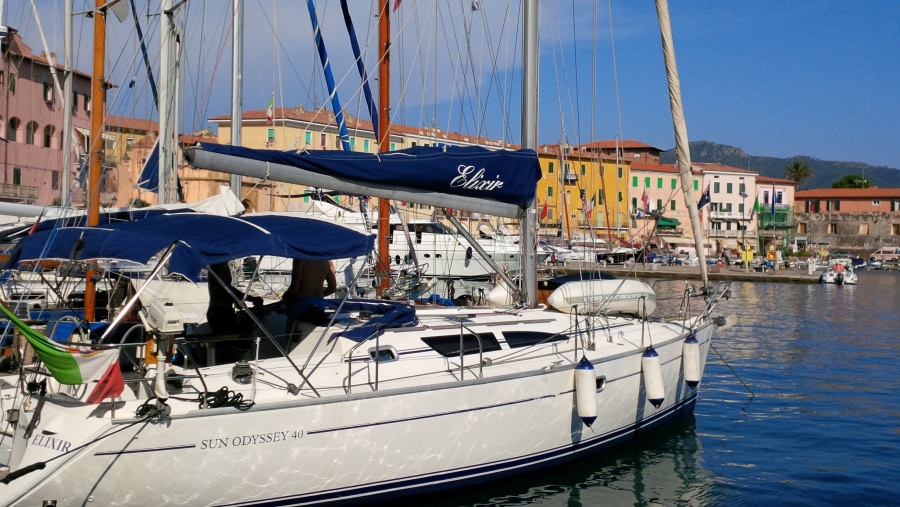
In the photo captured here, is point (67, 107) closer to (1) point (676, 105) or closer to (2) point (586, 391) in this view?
(1) point (676, 105)

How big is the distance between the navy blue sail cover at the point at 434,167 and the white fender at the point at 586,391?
7.61ft

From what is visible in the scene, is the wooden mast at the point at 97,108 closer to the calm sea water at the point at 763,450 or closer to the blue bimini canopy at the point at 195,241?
the blue bimini canopy at the point at 195,241

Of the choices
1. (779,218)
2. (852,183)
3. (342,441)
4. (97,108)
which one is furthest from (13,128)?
(852,183)

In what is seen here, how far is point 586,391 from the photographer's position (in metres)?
9.20

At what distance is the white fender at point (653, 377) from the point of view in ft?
33.4

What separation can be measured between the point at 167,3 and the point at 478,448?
9966mm

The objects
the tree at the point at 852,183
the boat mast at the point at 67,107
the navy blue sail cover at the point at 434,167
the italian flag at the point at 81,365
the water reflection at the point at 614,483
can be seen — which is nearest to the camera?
the italian flag at the point at 81,365

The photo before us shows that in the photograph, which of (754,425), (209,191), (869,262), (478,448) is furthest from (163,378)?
(869,262)

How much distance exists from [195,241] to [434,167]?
3.07 metres

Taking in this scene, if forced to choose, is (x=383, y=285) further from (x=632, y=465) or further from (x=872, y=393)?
(x=872, y=393)

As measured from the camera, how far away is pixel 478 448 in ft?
28.8

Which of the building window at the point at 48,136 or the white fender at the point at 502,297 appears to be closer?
the white fender at the point at 502,297

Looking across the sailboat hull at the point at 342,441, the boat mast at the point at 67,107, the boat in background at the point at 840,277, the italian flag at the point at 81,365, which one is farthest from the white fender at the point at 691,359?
the boat in background at the point at 840,277

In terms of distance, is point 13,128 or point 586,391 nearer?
point 586,391
